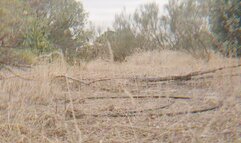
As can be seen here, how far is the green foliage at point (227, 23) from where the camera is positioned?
17.8 feet

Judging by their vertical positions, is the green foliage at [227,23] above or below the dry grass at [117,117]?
above

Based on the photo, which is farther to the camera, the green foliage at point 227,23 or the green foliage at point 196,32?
the green foliage at point 196,32

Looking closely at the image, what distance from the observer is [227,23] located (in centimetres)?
554

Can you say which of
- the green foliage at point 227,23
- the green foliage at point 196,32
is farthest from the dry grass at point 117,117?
the green foliage at point 196,32

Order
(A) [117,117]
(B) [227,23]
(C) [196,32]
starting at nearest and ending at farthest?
(A) [117,117]
(B) [227,23]
(C) [196,32]

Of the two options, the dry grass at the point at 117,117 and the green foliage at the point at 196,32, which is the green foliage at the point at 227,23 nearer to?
the green foliage at the point at 196,32

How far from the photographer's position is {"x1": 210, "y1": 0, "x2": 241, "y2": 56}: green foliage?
543 centimetres

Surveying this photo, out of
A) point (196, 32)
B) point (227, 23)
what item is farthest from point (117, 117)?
point (196, 32)

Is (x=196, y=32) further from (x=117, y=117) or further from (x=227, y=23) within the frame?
(x=117, y=117)

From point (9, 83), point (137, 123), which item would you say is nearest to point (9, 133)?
point (137, 123)

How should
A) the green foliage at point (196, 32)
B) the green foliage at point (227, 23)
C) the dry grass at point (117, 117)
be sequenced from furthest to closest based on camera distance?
the green foliage at point (196, 32) → the green foliage at point (227, 23) → the dry grass at point (117, 117)

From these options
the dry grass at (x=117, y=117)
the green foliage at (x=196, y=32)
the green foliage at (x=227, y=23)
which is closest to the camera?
the dry grass at (x=117, y=117)

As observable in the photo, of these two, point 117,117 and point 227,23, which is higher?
point 227,23

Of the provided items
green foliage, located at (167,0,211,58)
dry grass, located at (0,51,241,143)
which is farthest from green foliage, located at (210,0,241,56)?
dry grass, located at (0,51,241,143)
